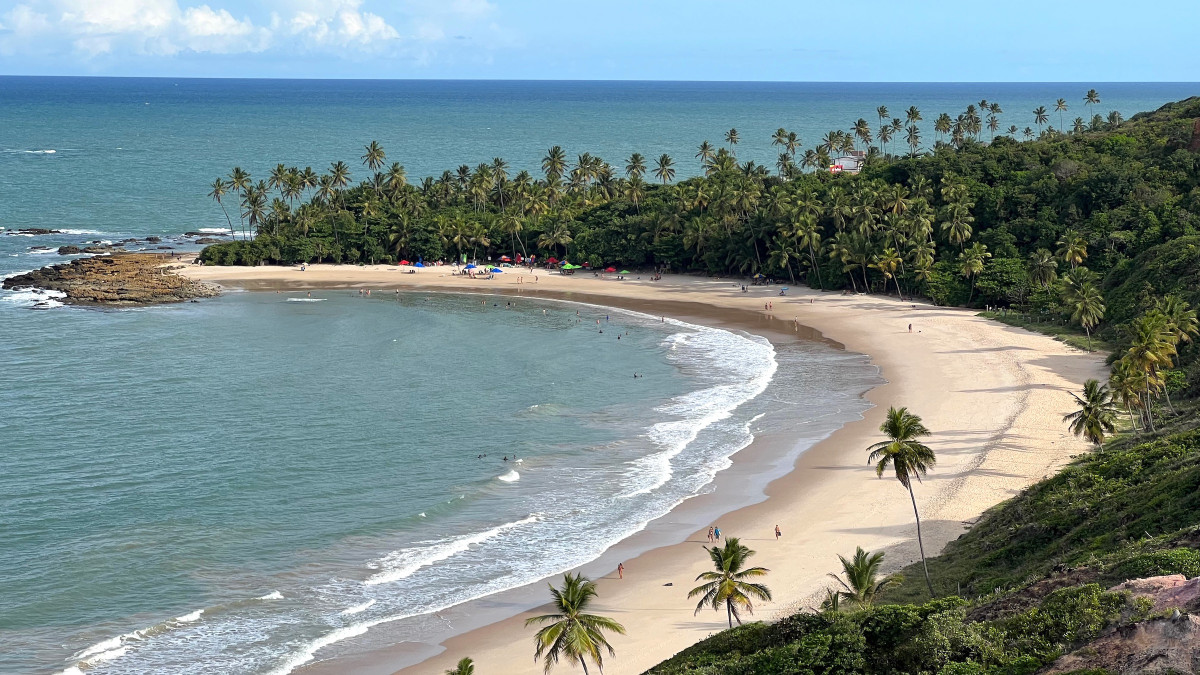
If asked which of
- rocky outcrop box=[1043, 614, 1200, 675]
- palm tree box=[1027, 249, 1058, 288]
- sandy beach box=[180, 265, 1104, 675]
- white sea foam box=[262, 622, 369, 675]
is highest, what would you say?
palm tree box=[1027, 249, 1058, 288]

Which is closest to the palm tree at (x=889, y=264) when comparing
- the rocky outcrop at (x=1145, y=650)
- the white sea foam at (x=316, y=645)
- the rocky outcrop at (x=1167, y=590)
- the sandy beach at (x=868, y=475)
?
the sandy beach at (x=868, y=475)

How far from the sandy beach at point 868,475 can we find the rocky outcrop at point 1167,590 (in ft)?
44.5

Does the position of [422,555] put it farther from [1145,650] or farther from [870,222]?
[870,222]

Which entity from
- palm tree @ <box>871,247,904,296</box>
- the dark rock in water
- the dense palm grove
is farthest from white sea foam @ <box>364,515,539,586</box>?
the dark rock in water

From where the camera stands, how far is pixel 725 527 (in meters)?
43.2

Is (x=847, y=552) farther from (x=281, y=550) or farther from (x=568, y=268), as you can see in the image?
(x=568, y=268)

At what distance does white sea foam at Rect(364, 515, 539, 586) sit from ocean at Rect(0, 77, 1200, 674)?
0.11 metres

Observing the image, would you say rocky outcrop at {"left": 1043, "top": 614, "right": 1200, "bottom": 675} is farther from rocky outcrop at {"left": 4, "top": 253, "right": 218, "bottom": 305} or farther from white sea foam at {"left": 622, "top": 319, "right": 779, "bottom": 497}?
rocky outcrop at {"left": 4, "top": 253, "right": 218, "bottom": 305}

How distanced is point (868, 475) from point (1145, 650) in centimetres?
3003

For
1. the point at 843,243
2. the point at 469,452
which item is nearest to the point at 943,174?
the point at 843,243

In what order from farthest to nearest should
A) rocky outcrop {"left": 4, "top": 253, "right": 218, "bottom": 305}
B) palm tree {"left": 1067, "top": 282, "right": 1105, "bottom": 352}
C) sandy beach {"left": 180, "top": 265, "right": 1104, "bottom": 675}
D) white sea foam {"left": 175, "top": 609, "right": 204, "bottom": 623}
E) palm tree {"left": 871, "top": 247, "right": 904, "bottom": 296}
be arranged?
rocky outcrop {"left": 4, "top": 253, "right": 218, "bottom": 305} → palm tree {"left": 871, "top": 247, "right": 904, "bottom": 296} → palm tree {"left": 1067, "top": 282, "right": 1105, "bottom": 352} → white sea foam {"left": 175, "top": 609, "right": 204, "bottom": 623} → sandy beach {"left": 180, "top": 265, "right": 1104, "bottom": 675}

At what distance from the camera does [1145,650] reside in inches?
713

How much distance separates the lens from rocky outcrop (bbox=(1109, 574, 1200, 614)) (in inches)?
755

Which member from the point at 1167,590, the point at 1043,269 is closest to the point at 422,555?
the point at 1167,590
